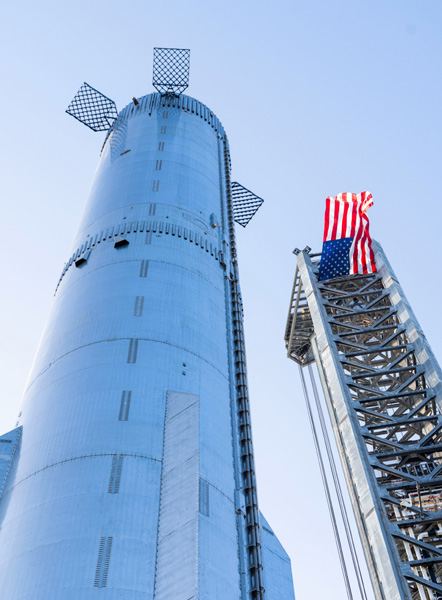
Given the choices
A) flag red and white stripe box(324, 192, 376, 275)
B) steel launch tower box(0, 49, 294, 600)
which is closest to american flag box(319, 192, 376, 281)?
flag red and white stripe box(324, 192, 376, 275)

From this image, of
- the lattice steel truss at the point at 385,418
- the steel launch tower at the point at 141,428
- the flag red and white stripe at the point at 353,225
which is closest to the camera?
the steel launch tower at the point at 141,428

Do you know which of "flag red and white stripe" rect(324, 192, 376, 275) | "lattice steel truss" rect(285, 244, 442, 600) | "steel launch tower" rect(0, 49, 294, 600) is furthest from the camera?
"flag red and white stripe" rect(324, 192, 376, 275)

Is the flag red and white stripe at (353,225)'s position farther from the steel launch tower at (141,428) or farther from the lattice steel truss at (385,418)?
the steel launch tower at (141,428)

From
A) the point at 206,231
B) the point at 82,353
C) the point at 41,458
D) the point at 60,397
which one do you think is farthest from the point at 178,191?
the point at 41,458

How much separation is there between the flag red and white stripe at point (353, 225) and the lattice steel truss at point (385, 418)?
1.17 meters

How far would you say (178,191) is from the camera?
1137 inches

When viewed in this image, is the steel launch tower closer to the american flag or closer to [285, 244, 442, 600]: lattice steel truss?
[285, 244, 442, 600]: lattice steel truss

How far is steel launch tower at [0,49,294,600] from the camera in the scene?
15328 millimetres

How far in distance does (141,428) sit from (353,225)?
1867 cm

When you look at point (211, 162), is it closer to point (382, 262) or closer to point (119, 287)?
point (382, 262)

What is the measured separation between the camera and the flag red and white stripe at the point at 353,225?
31.7m

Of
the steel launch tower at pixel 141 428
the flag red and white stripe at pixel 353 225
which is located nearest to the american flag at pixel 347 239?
the flag red and white stripe at pixel 353 225

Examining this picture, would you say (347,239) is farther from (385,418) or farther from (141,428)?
(141,428)

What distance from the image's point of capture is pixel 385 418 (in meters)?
24.6
